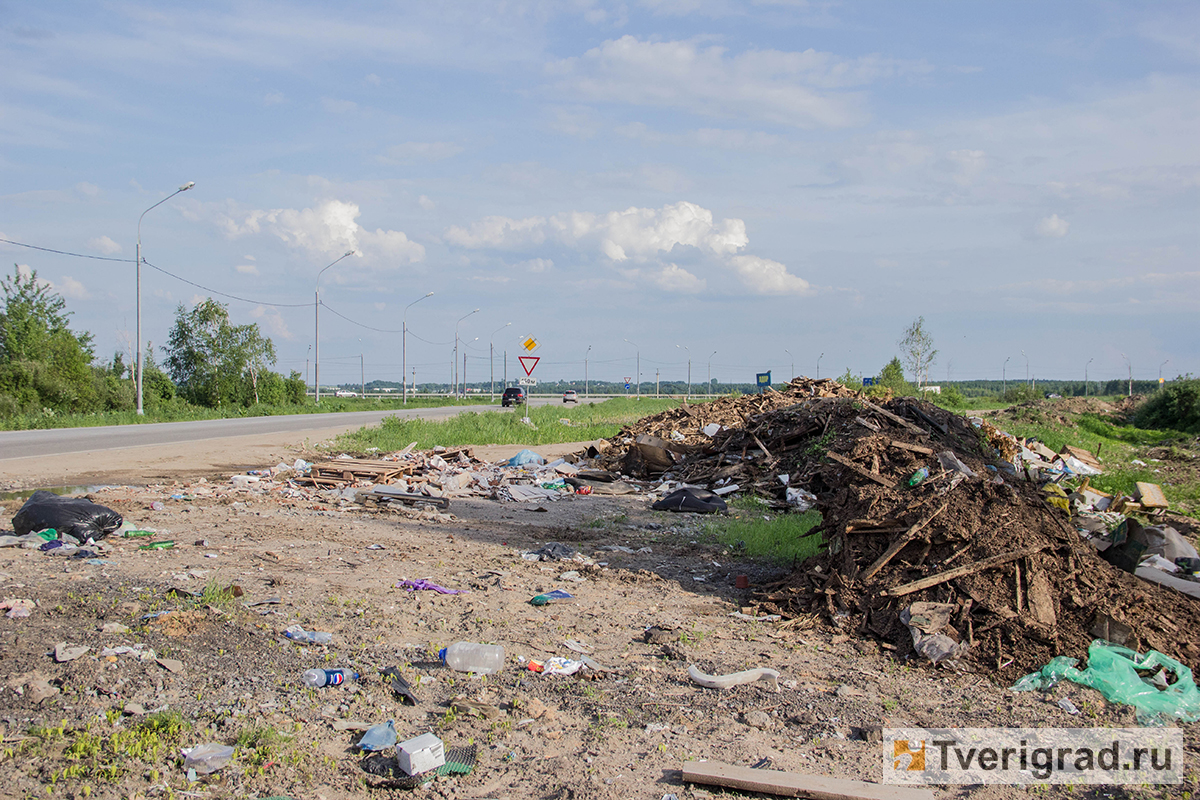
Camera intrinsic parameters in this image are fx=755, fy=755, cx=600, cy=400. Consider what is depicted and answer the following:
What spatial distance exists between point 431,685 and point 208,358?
1893 inches

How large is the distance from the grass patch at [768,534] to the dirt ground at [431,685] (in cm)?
83

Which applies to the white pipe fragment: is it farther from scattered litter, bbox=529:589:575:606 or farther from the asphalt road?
the asphalt road

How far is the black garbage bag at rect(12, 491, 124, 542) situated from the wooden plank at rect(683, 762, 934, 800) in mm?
7026

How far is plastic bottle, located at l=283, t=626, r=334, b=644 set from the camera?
5.25 meters

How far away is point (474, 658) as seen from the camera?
16.5ft

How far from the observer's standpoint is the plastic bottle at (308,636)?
5.25 m

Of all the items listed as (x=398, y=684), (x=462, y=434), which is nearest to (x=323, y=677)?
(x=398, y=684)

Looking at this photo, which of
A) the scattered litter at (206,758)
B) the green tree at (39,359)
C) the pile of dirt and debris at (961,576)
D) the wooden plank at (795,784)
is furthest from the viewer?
the green tree at (39,359)

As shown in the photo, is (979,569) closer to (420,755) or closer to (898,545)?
(898,545)

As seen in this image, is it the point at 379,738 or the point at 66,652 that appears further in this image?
the point at 66,652

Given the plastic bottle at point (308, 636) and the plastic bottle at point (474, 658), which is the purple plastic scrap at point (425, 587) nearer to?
the plastic bottle at point (308, 636)

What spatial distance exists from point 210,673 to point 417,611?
1801 millimetres

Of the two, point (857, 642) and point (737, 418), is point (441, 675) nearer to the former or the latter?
point (857, 642)
